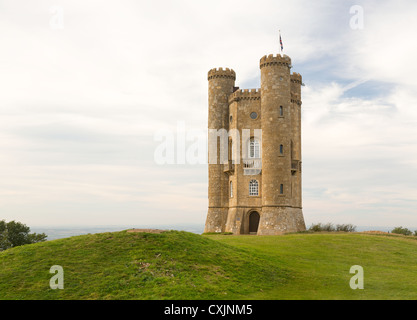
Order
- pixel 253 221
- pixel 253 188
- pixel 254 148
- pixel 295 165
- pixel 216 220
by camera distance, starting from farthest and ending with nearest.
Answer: pixel 216 220 < pixel 253 221 < pixel 254 148 < pixel 253 188 < pixel 295 165

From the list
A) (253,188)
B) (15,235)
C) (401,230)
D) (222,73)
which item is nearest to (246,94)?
(222,73)

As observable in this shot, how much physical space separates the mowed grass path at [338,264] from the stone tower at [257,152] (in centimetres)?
1065

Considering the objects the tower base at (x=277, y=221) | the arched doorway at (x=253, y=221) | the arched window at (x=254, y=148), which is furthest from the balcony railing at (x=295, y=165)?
the arched doorway at (x=253, y=221)

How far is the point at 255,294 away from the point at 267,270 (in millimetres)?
3702

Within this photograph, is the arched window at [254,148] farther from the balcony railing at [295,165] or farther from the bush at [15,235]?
the bush at [15,235]

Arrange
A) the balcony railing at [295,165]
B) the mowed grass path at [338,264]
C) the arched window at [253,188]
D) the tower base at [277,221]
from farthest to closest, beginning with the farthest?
the arched window at [253,188] → the balcony railing at [295,165] → the tower base at [277,221] → the mowed grass path at [338,264]

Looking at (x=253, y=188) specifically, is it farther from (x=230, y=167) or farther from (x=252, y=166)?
(x=230, y=167)

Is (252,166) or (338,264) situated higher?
(252,166)

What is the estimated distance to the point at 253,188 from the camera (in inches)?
1906

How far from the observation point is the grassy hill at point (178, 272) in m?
18.2

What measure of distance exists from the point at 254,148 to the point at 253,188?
474cm

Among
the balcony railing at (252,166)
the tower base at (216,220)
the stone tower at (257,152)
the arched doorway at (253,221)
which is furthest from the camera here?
the tower base at (216,220)

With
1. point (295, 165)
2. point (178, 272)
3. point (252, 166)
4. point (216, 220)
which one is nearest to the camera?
point (178, 272)
